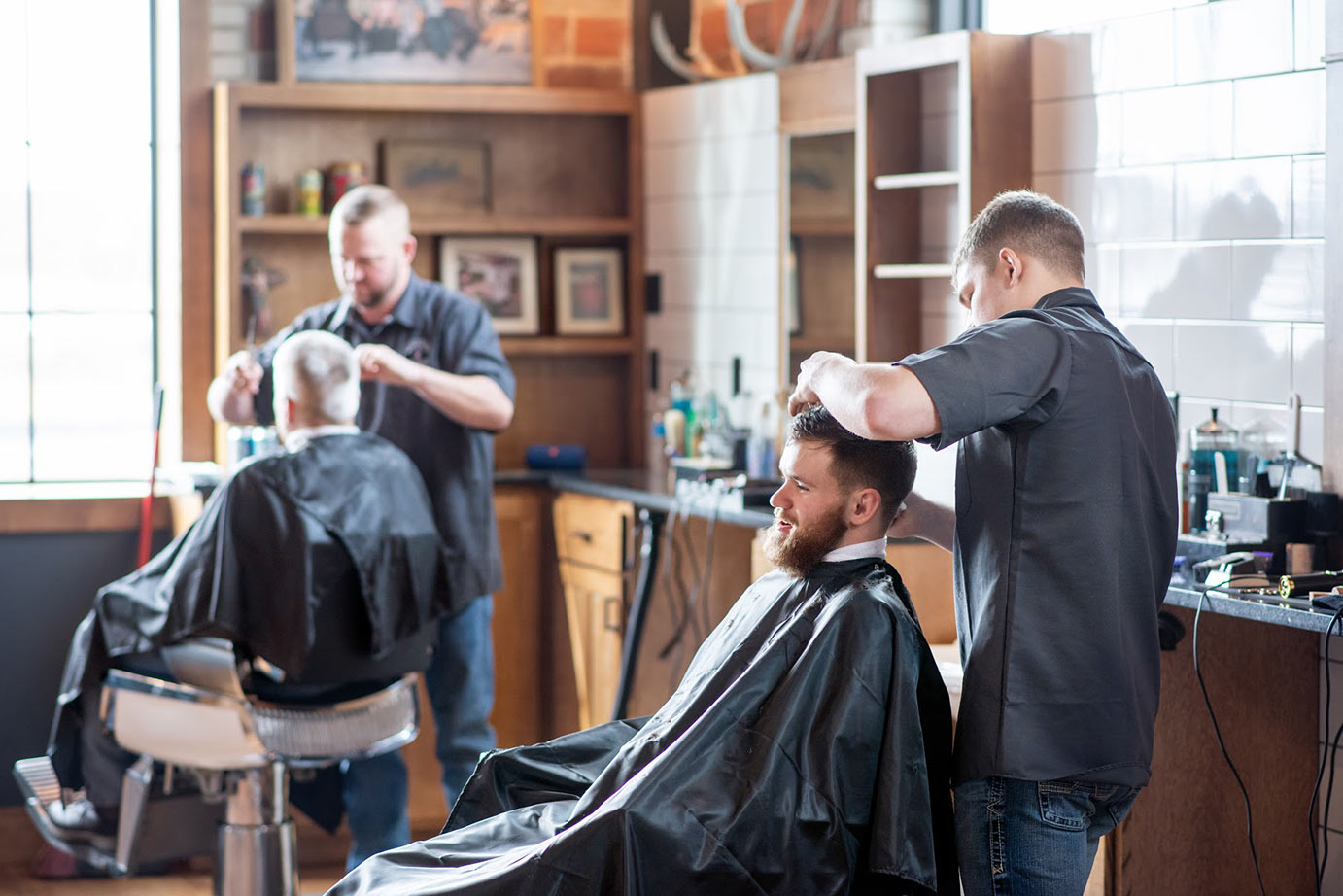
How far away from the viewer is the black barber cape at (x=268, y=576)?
11.1 feet

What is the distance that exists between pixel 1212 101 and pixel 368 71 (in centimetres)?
257

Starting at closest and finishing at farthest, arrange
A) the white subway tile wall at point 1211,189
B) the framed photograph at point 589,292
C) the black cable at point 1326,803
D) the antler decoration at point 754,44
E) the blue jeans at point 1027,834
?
the blue jeans at point 1027,834 < the black cable at point 1326,803 < the white subway tile wall at point 1211,189 < the antler decoration at point 754,44 < the framed photograph at point 589,292

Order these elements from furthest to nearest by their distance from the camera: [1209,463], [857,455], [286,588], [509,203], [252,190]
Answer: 1. [509,203]
2. [252,190]
3. [286,588]
4. [1209,463]
5. [857,455]

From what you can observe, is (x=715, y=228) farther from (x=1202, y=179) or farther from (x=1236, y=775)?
(x=1236, y=775)

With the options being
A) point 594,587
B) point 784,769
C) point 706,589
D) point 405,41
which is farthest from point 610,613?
point 784,769

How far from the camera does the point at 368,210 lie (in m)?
3.86

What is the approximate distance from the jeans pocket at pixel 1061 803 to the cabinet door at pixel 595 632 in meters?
2.34

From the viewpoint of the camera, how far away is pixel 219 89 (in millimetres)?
4629

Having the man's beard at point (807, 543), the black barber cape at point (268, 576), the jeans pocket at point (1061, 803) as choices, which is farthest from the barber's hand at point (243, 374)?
the jeans pocket at point (1061, 803)

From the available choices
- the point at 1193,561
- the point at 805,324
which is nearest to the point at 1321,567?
the point at 1193,561

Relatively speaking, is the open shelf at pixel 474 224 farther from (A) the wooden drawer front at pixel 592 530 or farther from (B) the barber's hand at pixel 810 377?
(B) the barber's hand at pixel 810 377

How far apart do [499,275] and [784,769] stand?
299 centimetres

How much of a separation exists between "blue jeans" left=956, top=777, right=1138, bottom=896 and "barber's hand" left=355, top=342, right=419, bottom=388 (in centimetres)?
186

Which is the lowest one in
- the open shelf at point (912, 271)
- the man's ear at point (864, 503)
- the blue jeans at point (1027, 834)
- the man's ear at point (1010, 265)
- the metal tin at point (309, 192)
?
the blue jeans at point (1027, 834)
